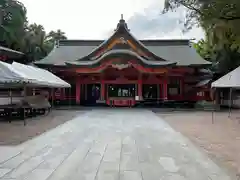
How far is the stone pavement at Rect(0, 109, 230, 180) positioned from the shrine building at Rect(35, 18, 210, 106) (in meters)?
11.7

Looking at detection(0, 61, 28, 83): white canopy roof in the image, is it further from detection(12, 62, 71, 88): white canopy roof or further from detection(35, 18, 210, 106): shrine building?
detection(35, 18, 210, 106): shrine building

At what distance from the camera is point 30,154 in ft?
18.4

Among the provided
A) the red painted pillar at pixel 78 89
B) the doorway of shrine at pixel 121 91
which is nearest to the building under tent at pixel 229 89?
the doorway of shrine at pixel 121 91

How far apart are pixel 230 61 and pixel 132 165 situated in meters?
19.1

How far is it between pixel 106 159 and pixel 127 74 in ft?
50.3

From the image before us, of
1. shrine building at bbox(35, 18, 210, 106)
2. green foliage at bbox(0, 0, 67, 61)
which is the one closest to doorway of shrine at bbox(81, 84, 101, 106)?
shrine building at bbox(35, 18, 210, 106)

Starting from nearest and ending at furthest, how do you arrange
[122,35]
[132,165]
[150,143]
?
[132,165], [150,143], [122,35]

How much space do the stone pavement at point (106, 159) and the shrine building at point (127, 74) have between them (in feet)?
38.2

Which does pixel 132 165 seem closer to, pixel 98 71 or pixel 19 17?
pixel 98 71

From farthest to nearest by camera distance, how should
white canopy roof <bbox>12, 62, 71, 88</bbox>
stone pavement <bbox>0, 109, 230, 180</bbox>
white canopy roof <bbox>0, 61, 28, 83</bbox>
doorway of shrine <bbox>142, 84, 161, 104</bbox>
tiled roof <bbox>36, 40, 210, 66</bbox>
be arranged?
tiled roof <bbox>36, 40, 210, 66</bbox> < doorway of shrine <bbox>142, 84, 161, 104</bbox> < white canopy roof <bbox>12, 62, 71, 88</bbox> < white canopy roof <bbox>0, 61, 28, 83</bbox> < stone pavement <bbox>0, 109, 230, 180</bbox>

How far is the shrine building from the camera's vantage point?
1917cm

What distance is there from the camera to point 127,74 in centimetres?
2039

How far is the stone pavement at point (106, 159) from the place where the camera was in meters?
4.33

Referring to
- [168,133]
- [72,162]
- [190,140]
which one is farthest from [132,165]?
[168,133]
